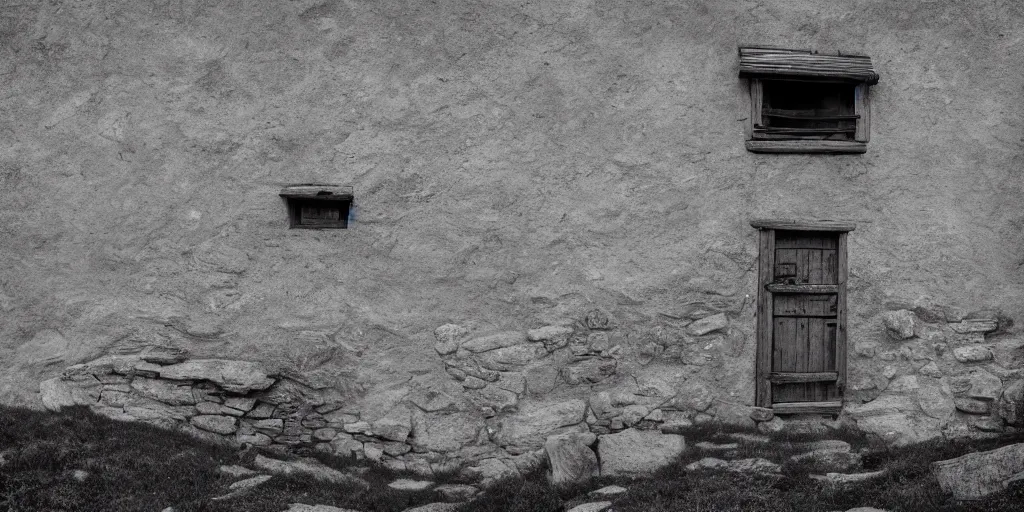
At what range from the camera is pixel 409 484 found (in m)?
7.38

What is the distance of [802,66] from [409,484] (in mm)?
6049

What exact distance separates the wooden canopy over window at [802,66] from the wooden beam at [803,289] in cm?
227

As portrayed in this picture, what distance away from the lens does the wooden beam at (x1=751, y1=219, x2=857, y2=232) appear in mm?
8062

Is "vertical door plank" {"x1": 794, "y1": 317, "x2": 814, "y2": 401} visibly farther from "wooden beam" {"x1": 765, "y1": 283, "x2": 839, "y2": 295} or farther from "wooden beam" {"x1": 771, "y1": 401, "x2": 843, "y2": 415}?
"wooden beam" {"x1": 765, "y1": 283, "x2": 839, "y2": 295}

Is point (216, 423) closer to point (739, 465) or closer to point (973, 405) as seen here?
point (739, 465)

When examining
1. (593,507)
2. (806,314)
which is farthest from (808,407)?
(593,507)

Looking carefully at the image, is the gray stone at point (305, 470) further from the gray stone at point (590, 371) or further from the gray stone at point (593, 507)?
the gray stone at point (590, 371)

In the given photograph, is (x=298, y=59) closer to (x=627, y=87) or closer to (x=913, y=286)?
(x=627, y=87)

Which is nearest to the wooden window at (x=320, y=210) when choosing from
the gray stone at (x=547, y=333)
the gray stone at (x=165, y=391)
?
the gray stone at (x=165, y=391)

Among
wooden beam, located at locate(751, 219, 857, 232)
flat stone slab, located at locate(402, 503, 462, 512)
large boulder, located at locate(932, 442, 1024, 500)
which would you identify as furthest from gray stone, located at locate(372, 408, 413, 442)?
large boulder, located at locate(932, 442, 1024, 500)

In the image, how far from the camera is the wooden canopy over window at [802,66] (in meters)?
7.99

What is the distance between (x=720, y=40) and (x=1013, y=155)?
340 cm

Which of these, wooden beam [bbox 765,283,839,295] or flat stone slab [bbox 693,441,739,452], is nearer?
flat stone slab [bbox 693,441,739,452]

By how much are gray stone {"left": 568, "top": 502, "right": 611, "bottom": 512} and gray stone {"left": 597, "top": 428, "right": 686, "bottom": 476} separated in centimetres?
81
